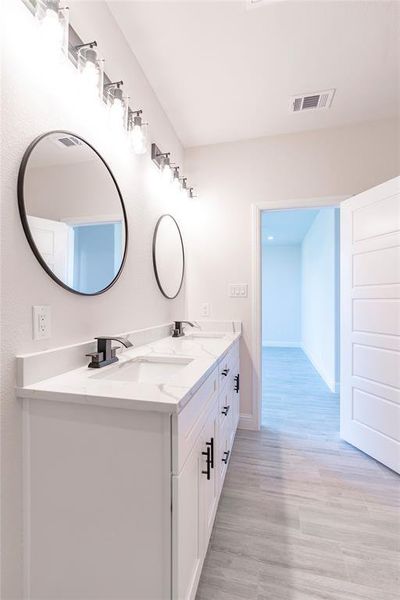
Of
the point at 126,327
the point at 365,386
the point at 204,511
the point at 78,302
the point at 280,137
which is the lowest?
the point at 204,511

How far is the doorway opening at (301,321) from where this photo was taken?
3129 millimetres

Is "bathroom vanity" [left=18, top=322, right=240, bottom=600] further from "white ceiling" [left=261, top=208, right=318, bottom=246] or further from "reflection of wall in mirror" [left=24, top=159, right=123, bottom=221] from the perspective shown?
"white ceiling" [left=261, top=208, right=318, bottom=246]

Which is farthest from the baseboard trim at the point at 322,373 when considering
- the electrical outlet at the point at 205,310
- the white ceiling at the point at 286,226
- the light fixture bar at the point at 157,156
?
the light fixture bar at the point at 157,156

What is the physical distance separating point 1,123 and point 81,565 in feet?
4.68

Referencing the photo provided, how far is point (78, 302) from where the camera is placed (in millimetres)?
1262

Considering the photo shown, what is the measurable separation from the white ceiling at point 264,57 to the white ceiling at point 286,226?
2.13 m

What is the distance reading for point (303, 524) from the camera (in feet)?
5.03

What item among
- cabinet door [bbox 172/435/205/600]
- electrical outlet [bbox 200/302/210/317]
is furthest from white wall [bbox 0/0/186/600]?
electrical outlet [bbox 200/302/210/317]

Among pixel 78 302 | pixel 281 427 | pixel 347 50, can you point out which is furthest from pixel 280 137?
pixel 281 427

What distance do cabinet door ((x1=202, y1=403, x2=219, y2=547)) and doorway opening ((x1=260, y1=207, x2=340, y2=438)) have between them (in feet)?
4.67

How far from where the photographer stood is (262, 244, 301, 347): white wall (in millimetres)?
7406

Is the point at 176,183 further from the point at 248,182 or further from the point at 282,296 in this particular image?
the point at 282,296

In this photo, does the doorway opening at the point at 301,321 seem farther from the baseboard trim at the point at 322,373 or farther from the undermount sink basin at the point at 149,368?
the undermount sink basin at the point at 149,368

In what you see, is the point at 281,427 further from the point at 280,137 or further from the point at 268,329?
the point at 268,329
